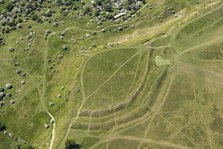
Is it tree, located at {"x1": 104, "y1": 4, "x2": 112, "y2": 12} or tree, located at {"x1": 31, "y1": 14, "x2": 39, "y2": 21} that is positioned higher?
tree, located at {"x1": 31, "y1": 14, "x2": 39, "y2": 21}

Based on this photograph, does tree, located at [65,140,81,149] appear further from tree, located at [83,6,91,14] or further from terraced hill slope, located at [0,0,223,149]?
tree, located at [83,6,91,14]

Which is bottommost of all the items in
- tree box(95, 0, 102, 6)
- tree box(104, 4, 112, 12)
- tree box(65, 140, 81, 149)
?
tree box(65, 140, 81, 149)

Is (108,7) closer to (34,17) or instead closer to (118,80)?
(34,17)

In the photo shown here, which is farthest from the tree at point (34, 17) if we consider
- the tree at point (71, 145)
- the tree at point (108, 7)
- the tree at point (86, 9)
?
the tree at point (71, 145)

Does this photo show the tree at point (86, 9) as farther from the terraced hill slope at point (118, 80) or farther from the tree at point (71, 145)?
the tree at point (71, 145)

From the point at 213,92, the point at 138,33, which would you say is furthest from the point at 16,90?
the point at 213,92

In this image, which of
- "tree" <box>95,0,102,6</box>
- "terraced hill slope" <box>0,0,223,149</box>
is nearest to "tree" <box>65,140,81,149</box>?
"terraced hill slope" <box>0,0,223,149</box>

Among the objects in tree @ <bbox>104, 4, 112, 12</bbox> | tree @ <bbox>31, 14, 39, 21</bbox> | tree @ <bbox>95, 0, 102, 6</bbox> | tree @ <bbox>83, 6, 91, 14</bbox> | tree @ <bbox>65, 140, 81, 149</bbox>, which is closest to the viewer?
tree @ <bbox>65, 140, 81, 149</bbox>

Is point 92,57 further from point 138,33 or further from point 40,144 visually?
point 40,144
